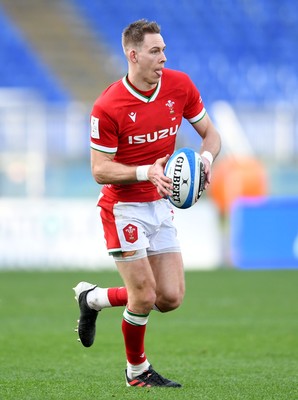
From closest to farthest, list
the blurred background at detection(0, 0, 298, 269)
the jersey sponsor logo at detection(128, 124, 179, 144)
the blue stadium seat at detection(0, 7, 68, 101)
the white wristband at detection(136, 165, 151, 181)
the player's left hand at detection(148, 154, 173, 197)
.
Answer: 1. the player's left hand at detection(148, 154, 173, 197)
2. the white wristband at detection(136, 165, 151, 181)
3. the jersey sponsor logo at detection(128, 124, 179, 144)
4. the blurred background at detection(0, 0, 298, 269)
5. the blue stadium seat at detection(0, 7, 68, 101)

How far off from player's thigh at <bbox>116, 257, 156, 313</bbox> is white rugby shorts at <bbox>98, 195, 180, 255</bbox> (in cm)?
11

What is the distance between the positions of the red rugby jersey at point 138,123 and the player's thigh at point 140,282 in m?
0.45

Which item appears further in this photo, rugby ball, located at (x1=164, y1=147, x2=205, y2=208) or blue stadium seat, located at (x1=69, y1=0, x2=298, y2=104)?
blue stadium seat, located at (x1=69, y1=0, x2=298, y2=104)

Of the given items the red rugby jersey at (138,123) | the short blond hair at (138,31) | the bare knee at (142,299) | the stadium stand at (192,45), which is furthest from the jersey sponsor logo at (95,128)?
the stadium stand at (192,45)

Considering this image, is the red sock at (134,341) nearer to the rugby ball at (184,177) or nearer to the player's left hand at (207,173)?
the rugby ball at (184,177)

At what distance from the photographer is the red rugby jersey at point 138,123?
613cm

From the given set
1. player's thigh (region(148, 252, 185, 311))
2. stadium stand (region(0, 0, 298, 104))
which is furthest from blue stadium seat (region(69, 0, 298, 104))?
player's thigh (region(148, 252, 185, 311))

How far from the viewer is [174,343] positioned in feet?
29.2

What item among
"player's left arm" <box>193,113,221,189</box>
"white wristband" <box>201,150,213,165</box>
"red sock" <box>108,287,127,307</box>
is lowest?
"red sock" <box>108,287,127,307</box>

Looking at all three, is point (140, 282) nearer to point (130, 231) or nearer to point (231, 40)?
point (130, 231)

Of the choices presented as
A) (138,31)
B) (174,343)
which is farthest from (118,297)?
(174,343)

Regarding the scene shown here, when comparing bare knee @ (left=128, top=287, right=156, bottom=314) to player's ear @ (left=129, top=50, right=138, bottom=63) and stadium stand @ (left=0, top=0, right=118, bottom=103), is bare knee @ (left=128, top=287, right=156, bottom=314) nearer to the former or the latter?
player's ear @ (left=129, top=50, right=138, bottom=63)

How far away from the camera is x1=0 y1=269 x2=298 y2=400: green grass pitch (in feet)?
20.1

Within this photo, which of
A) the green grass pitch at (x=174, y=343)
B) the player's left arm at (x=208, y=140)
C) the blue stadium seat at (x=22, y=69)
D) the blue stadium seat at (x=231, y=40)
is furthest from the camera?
the blue stadium seat at (x=22, y=69)
